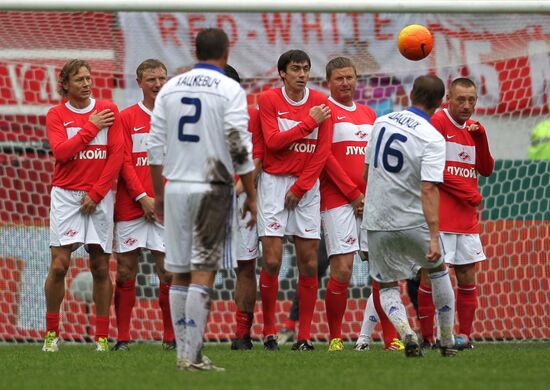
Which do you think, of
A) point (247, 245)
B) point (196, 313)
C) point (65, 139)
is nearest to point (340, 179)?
point (247, 245)

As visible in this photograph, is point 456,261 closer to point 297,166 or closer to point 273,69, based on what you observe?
point 297,166

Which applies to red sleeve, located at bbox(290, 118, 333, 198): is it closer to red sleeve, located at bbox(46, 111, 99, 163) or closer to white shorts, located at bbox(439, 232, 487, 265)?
white shorts, located at bbox(439, 232, 487, 265)

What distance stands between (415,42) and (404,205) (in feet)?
7.04

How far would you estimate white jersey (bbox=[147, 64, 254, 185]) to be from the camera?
7348 mm

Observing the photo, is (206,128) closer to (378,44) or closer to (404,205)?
(404,205)

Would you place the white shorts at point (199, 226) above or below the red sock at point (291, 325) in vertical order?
above

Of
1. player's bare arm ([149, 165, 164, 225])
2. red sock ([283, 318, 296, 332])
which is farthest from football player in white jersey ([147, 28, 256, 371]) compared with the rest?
red sock ([283, 318, 296, 332])

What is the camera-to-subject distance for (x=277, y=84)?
41.0 feet

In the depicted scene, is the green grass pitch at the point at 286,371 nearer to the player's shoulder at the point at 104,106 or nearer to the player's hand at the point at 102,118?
the player's hand at the point at 102,118

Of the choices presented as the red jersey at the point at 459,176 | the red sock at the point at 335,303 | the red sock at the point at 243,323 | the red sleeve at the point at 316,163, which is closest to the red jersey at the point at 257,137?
the red sleeve at the point at 316,163

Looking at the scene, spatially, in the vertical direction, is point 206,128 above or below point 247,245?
above

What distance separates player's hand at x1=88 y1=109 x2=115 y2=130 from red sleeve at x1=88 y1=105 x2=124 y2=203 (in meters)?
0.07

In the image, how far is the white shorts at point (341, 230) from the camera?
988 centimetres

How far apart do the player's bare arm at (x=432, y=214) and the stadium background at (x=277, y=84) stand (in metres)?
→ 3.94
